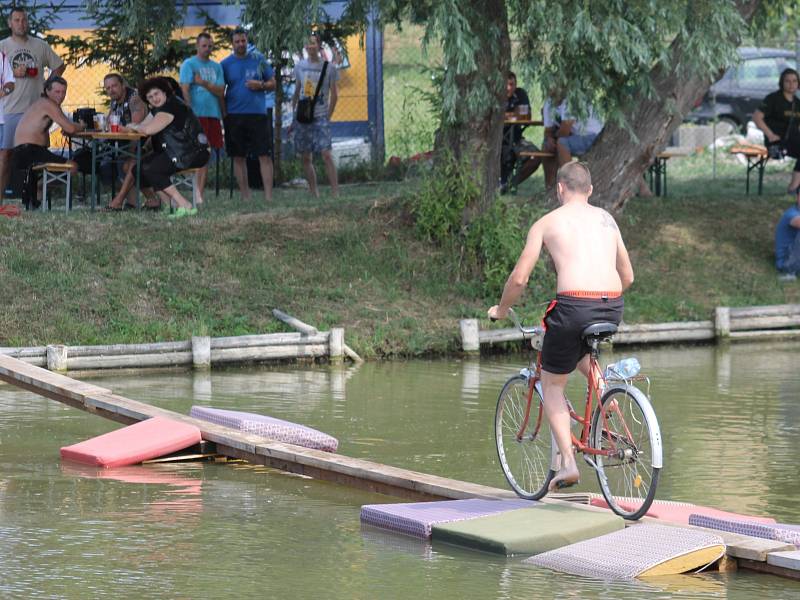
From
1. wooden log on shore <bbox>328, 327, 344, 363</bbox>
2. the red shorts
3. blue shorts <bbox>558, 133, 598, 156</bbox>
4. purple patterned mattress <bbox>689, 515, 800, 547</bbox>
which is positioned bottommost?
wooden log on shore <bbox>328, 327, 344, 363</bbox>

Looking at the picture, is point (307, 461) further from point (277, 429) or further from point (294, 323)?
point (294, 323)

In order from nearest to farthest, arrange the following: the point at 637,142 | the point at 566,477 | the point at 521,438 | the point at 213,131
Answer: the point at 566,477, the point at 521,438, the point at 637,142, the point at 213,131

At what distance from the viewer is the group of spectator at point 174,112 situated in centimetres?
1766

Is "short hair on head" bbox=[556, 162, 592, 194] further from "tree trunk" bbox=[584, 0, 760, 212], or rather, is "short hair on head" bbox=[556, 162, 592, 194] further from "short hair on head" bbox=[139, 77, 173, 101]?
"short hair on head" bbox=[139, 77, 173, 101]

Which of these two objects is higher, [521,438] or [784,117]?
[784,117]

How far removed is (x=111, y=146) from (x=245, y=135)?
2.23m

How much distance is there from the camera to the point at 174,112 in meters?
17.8

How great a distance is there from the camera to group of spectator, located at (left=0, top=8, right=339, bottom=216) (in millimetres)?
17656

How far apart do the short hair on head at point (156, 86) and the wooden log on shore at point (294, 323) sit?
360 centimetres

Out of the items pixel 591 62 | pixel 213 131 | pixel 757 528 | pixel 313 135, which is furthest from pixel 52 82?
→ pixel 757 528

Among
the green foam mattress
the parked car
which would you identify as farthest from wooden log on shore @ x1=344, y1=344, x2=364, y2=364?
the parked car

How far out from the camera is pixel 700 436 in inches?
413

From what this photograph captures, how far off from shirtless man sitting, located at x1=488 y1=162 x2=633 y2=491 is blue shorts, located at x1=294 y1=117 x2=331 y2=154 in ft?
39.9

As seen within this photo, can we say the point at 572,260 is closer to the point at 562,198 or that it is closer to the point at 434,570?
the point at 562,198
